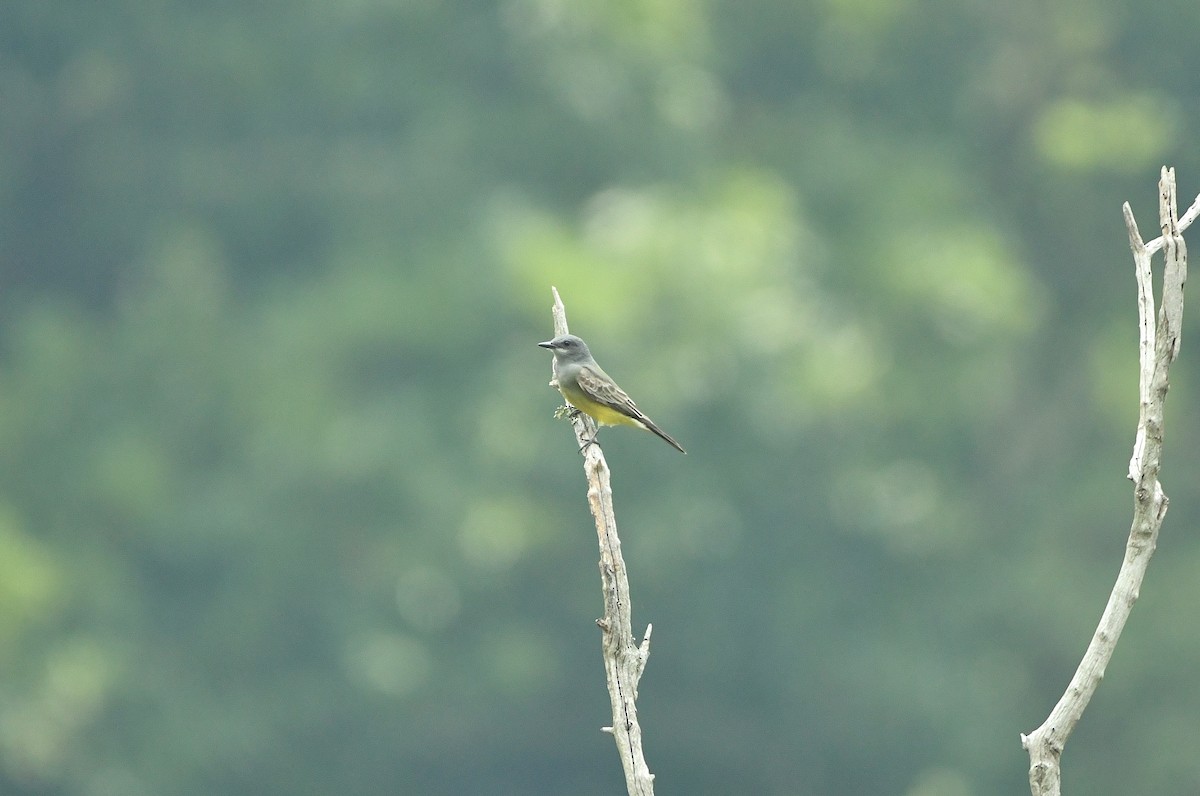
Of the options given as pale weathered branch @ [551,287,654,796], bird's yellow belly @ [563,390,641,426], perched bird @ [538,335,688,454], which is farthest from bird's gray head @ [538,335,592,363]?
pale weathered branch @ [551,287,654,796]

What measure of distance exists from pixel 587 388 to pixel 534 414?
11196 millimetres

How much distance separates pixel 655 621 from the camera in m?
18.9

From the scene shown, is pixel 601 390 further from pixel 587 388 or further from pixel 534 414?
pixel 534 414

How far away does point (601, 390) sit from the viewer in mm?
6945

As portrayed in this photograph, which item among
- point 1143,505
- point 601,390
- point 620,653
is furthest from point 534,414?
point 1143,505

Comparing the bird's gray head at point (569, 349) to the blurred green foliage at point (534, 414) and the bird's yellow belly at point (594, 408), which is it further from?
the blurred green foliage at point (534, 414)

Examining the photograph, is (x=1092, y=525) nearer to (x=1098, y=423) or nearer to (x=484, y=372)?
(x=1098, y=423)

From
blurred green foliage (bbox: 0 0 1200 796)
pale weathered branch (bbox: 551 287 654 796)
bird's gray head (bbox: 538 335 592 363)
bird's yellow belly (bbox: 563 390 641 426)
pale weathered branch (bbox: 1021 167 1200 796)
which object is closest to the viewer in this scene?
pale weathered branch (bbox: 1021 167 1200 796)

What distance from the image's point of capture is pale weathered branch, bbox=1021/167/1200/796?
3.50m

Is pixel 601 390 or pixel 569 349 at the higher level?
pixel 569 349

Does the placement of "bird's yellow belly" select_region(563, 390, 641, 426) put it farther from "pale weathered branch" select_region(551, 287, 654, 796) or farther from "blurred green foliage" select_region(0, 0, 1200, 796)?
"blurred green foliage" select_region(0, 0, 1200, 796)

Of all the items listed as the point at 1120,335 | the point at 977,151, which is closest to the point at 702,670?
the point at 1120,335

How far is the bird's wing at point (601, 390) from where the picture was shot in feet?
22.6

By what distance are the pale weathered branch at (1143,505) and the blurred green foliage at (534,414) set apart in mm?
13399
